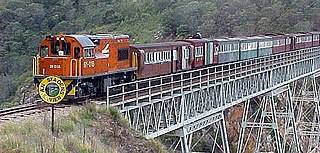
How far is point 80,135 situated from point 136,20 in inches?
2462

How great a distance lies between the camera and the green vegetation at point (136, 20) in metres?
56.5

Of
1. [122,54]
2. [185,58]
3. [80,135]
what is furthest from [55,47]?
[185,58]

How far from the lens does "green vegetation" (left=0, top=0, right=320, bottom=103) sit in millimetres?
56531

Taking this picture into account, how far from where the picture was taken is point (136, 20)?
73.4 meters

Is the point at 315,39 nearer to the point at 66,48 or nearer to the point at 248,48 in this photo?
the point at 248,48

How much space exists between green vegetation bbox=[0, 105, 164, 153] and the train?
0.80m

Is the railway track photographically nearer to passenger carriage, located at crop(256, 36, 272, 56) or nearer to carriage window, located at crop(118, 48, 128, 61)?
carriage window, located at crop(118, 48, 128, 61)

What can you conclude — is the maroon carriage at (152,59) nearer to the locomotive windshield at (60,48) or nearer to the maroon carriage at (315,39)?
the locomotive windshield at (60,48)

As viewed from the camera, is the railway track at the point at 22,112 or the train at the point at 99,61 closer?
the railway track at the point at 22,112

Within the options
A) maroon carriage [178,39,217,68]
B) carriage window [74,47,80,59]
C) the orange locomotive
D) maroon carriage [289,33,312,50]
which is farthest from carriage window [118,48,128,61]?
maroon carriage [289,33,312,50]

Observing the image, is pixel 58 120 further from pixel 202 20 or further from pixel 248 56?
pixel 202 20

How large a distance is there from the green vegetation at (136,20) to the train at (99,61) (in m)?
27.4

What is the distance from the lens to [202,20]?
63.5m

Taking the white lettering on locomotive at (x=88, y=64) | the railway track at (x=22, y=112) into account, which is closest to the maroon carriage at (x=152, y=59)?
the white lettering on locomotive at (x=88, y=64)
